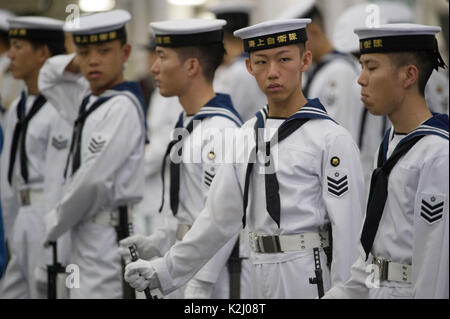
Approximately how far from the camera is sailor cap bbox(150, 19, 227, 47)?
5.15m

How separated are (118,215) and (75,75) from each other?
3.89 feet

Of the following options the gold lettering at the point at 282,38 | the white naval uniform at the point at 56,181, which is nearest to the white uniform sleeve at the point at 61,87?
the white naval uniform at the point at 56,181

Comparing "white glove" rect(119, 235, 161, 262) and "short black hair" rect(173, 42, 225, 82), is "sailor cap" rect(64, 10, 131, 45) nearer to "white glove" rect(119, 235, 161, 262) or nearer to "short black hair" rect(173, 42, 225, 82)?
"short black hair" rect(173, 42, 225, 82)

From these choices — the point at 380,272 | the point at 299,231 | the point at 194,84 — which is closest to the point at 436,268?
the point at 380,272

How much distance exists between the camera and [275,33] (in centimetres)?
419

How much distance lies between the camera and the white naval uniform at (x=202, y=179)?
4949 mm

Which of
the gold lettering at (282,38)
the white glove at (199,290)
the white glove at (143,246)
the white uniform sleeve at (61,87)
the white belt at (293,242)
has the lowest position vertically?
the white glove at (199,290)

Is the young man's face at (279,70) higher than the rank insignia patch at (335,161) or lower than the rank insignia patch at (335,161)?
higher

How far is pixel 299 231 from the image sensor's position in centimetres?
412

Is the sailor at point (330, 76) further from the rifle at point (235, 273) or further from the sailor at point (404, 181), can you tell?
the sailor at point (404, 181)

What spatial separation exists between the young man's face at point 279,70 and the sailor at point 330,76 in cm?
303

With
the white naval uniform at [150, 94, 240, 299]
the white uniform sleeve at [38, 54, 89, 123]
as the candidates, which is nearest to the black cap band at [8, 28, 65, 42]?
the white uniform sleeve at [38, 54, 89, 123]

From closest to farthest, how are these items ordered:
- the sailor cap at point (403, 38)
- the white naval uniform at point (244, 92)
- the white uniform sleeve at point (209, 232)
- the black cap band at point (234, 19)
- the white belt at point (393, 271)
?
the white belt at point (393, 271) → the sailor cap at point (403, 38) → the white uniform sleeve at point (209, 232) → the white naval uniform at point (244, 92) → the black cap band at point (234, 19)

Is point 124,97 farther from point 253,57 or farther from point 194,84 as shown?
point 253,57
